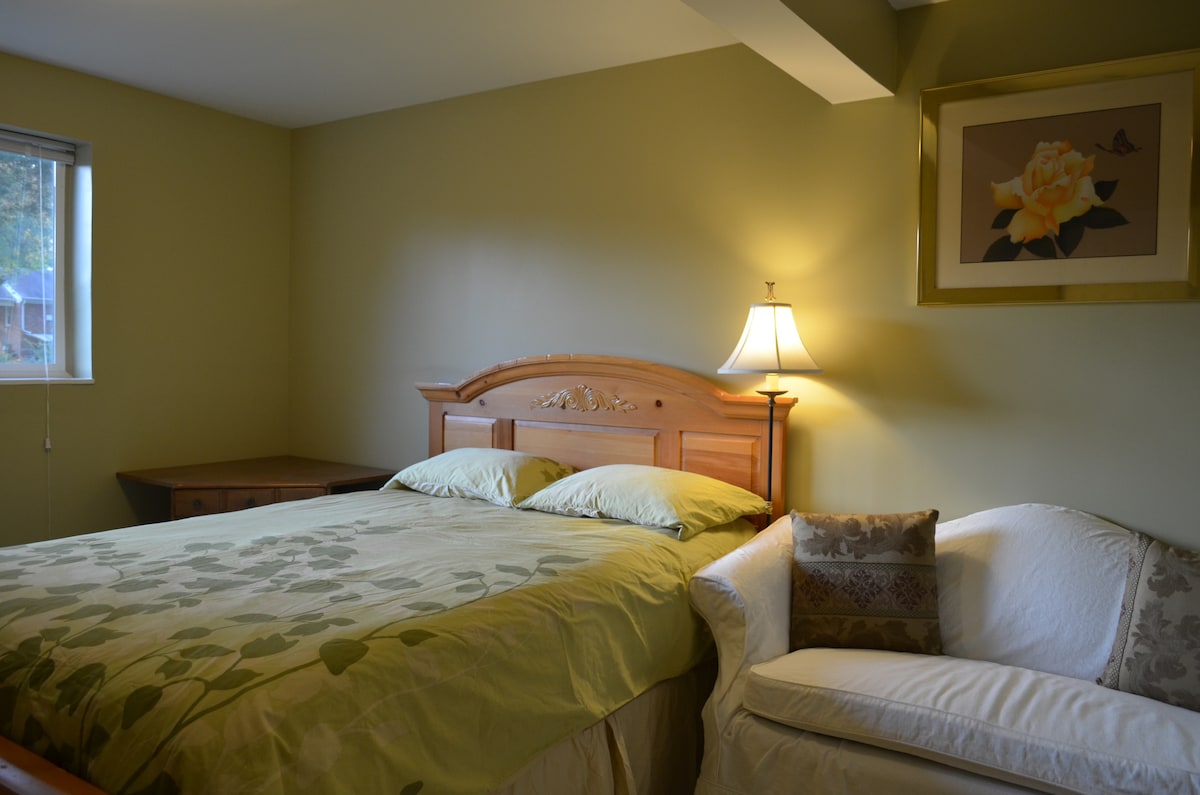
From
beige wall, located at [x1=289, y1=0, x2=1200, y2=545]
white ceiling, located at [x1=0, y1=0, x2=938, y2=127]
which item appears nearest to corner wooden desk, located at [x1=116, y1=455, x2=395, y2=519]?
beige wall, located at [x1=289, y1=0, x2=1200, y2=545]

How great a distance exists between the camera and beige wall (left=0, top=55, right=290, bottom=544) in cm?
368

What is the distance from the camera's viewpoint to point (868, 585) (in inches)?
96.2

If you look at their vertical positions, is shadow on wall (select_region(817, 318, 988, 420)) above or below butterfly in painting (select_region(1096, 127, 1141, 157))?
below

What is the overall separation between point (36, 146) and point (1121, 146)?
13.2 feet

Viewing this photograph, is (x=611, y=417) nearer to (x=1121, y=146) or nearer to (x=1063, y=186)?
(x=1063, y=186)

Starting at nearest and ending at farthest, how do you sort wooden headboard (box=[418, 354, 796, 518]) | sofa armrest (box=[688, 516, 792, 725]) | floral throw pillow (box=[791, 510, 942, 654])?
1. sofa armrest (box=[688, 516, 792, 725])
2. floral throw pillow (box=[791, 510, 942, 654])
3. wooden headboard (box=[418, 354, 796, 518])

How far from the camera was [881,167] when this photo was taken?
291cm

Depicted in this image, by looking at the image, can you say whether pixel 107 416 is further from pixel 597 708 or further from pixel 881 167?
pixel 881 167

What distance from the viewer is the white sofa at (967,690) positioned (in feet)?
6.10

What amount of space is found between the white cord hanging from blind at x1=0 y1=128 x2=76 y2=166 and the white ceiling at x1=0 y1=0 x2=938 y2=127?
0.33 metres

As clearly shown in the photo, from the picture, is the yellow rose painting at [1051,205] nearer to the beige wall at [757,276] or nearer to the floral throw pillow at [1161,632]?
the beige wall at [757,276]

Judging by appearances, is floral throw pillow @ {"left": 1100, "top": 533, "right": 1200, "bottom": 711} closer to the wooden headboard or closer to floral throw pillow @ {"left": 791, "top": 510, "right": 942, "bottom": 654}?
floral throw pillow @ {"left": 791, "top": 510, "right": 942, "bottom": 654}

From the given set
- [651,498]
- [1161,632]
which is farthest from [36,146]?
[1161,632]

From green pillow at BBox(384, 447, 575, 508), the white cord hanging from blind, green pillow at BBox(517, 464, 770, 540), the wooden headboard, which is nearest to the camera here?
green pillow at BBox(517, 464, 770, 540)
